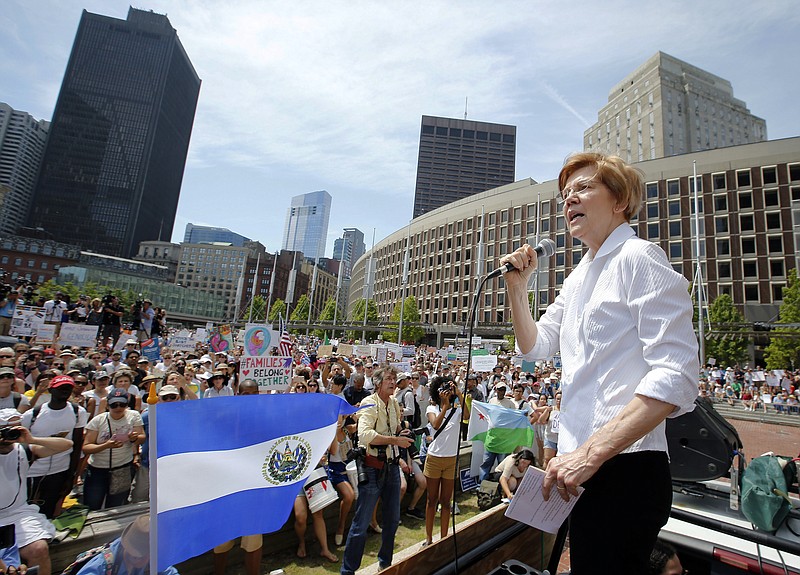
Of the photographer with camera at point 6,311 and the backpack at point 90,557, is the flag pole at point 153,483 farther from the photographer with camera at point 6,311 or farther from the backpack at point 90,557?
the photographer with camera at point 6,311

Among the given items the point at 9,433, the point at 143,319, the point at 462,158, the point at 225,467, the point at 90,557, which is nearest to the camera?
the point at 225,467

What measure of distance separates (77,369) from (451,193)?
6559 inches

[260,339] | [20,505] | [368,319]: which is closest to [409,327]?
[368,319]

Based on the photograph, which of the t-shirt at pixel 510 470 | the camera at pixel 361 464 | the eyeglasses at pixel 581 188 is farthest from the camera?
the t-shirt at pixel 510 470

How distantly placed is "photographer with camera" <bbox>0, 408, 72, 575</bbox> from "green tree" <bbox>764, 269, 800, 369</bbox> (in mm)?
49536

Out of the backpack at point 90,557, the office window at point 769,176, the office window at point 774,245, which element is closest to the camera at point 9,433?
the backpack at point 90,557

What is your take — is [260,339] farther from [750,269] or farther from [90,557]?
[750,269]

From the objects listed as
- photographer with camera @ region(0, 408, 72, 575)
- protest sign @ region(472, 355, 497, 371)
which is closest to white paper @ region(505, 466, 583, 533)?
photographer with camera @ region(0, 408, 72, 575)

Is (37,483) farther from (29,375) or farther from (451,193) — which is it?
(451,193)

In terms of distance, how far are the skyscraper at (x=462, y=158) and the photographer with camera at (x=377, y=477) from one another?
16462cm

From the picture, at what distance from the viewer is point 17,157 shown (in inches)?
6471

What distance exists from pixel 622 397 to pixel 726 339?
186 ft

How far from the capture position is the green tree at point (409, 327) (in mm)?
72062

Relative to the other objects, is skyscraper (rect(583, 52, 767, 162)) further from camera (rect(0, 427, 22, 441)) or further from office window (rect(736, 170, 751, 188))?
camera (rect(0, 427, 22, 441))
